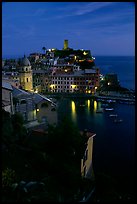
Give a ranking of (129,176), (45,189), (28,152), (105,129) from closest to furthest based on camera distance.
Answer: (45,189) → (28,152) → (129,176) → (105,129)

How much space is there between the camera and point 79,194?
5.98ft

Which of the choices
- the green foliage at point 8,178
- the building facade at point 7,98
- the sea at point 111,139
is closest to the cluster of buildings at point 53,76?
the sea at point 111,139

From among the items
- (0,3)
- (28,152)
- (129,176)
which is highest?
(0,3)

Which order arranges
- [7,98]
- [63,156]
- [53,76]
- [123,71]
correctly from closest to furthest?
[63,156] → [7,98] → [53,76] → [123,71]

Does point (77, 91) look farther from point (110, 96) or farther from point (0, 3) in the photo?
point (0, 3)

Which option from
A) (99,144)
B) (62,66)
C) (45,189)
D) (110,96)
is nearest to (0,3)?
(45,189)

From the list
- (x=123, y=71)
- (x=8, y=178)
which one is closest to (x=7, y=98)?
(x=8, y=178)

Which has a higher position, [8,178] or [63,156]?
[63,156]

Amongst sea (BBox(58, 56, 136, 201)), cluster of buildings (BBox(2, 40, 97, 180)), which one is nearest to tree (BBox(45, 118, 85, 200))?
sea (BBox(58, 56, 136, 201))

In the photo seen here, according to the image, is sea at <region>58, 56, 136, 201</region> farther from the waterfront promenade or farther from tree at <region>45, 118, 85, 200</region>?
tree at <region>45, 118, 85, 200</region>

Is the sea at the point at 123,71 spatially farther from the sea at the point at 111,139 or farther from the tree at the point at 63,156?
the tree at the point at 63,156

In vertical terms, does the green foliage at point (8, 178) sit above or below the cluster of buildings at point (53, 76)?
below

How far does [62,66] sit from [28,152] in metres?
14.8

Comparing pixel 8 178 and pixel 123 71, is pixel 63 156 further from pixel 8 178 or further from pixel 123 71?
pixel 123 71
